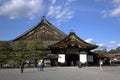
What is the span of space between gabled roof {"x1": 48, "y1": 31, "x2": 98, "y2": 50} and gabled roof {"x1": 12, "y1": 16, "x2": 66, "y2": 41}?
652cm

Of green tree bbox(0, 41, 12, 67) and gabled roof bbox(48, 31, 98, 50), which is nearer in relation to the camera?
green tree bbox(0, 41, 12, 67)

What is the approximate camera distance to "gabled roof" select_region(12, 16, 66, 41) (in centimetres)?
5572

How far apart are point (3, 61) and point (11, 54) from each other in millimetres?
1745

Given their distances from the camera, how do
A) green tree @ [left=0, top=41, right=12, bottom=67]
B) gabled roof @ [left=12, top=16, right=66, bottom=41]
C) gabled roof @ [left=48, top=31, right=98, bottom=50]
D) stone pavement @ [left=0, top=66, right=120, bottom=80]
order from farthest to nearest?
gabled roof @ [left=12, top=16, right=66, bottom=41]
gabled roof @ [left=48, top=31, right=98, bottom=50]
green tree @ [left=0, top=41, right=12, bottom=67]
stone pavement @ [left=0, top=66, right=120, bottom=80]

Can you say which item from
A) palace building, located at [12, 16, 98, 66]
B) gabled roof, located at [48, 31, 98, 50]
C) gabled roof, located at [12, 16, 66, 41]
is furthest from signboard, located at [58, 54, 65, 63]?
gabled roof, located at [12, 16, 66, 41]

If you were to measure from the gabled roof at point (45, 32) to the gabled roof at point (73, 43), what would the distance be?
652cm

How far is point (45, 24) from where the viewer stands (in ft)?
186

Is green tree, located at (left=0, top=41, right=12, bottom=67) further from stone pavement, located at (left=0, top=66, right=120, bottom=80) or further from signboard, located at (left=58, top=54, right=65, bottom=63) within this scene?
stone pavement, located at (left=0, top=66, right=120, bottom=80)

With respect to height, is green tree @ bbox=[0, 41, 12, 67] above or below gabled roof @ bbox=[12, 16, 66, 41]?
below

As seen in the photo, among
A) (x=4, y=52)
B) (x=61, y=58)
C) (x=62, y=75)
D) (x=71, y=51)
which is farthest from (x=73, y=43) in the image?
(x=62, y=75)

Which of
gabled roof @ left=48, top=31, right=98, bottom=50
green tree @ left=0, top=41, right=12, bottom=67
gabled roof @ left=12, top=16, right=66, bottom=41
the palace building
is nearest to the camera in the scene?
green tree @ left=0, top=41, right=12, bottom=67

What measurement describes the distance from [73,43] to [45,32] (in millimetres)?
10066

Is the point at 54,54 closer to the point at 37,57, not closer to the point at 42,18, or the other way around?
the point at 37,57

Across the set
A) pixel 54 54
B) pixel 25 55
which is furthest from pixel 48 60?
pixel 25 55
